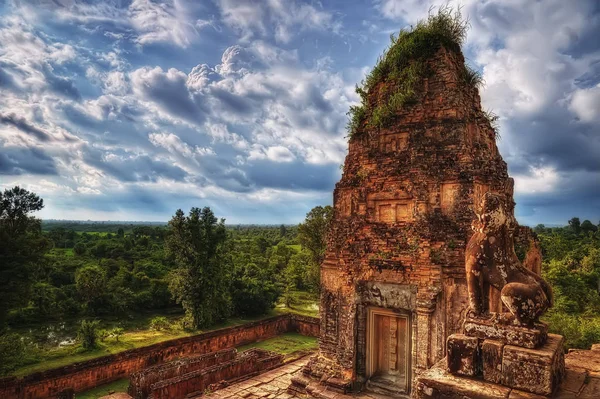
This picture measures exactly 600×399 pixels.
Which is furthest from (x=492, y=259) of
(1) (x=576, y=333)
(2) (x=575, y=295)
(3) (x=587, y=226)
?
(3) (x=587, y=226)

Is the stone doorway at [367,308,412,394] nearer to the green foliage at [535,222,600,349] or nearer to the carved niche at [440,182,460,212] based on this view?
the carved niche at [440,182,460,212]

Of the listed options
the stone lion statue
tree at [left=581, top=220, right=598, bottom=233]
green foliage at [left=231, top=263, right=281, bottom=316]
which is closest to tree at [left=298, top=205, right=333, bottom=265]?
green foliage at [left=231, top=263, right=281, bottom=316]

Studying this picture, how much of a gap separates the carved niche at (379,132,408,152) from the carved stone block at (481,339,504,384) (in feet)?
23.2

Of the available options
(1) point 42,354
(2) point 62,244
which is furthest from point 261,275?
(2) point 62,244

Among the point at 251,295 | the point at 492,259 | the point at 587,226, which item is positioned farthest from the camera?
the point at 587,226

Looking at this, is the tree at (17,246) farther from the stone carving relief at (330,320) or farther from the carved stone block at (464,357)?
the carved stone block at (464,357)

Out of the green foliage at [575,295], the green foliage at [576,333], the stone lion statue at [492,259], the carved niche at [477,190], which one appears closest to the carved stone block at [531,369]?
the stone lion statue at [492,259]

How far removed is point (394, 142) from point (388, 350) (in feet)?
18.5

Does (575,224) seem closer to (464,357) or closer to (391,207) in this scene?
(391,207)

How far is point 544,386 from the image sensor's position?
3.40 metres

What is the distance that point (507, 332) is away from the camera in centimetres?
381

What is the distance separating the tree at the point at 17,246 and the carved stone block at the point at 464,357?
1530 centimetres

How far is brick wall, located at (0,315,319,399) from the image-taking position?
12086mm

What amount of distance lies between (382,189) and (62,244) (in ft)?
190
